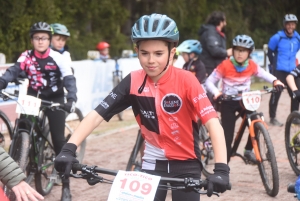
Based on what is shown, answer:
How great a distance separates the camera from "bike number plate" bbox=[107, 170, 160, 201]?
146 inches

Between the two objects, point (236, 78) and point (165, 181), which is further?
point (236, 78)

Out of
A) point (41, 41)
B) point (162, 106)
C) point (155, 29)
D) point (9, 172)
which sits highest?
point (155, 29)

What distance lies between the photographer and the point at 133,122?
543 inches

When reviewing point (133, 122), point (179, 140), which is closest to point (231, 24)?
point (133, 122)

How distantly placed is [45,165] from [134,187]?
13.2ft

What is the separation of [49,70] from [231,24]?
18.2 meters

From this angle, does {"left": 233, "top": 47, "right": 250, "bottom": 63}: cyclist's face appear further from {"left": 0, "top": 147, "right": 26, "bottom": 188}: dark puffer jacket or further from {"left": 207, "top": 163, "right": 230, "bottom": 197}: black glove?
{"left": 0, "top": 147, "right": 26, "bottom": 188}: dark puffer jacket

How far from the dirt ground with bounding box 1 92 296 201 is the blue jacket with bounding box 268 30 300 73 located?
122cm

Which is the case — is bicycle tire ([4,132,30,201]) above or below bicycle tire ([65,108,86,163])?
above

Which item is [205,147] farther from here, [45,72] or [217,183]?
[217,183]

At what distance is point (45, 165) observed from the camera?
757 cm

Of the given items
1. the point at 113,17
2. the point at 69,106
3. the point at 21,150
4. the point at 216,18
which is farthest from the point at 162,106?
the point at 113,17

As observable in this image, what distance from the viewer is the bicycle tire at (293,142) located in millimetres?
8281

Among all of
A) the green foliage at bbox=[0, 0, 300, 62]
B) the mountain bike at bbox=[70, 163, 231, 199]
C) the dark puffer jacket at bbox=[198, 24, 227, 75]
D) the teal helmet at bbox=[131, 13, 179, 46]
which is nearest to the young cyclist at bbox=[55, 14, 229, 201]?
the teal helmet at bbox=[131, 13, 179, 46]
